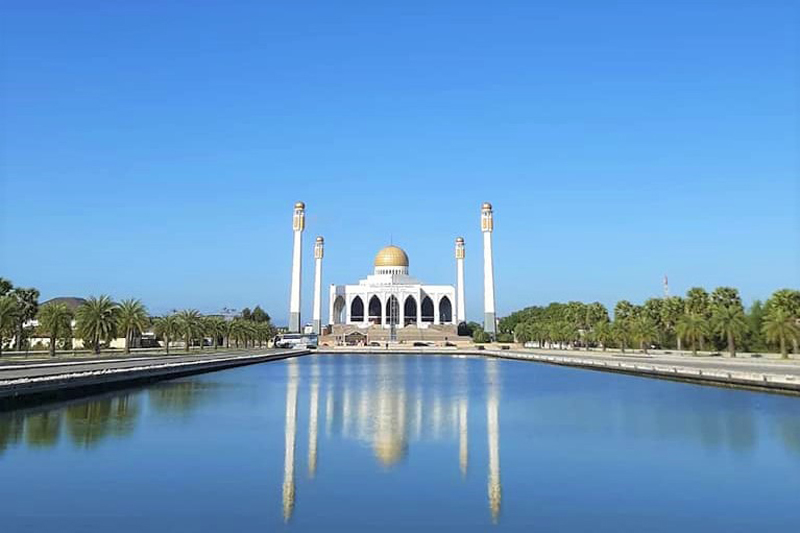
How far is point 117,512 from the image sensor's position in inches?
318

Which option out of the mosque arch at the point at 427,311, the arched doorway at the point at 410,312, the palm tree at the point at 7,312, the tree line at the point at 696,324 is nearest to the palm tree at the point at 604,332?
the tree line at the point at 696,324

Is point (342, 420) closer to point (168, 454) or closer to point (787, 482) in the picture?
point (168, 454)

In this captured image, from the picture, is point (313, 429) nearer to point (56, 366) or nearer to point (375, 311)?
point (56, 366)

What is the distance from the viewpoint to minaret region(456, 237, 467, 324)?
86750mm

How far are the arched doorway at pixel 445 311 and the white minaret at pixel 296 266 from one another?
692 inches

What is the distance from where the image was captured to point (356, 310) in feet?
286

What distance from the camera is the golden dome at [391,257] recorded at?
89.2 metres

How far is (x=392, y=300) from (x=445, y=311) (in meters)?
7.28

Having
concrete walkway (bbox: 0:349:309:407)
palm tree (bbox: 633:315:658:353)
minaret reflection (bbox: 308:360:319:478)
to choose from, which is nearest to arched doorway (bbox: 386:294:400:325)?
palm tree (bbox: 633:315:658:353)

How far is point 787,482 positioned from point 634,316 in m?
45.1

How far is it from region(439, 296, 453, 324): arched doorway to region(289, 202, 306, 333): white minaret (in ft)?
57.7

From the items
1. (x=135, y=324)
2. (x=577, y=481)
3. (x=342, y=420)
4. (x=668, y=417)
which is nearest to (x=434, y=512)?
(x=577, y=481)

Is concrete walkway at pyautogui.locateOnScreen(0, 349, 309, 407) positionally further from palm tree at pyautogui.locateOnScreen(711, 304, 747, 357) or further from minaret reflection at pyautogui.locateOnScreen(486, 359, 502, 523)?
palm tree at pyautogui.locateOnScreen(711, 304, 747, 357)

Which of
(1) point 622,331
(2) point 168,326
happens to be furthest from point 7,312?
(1) point 622,331
